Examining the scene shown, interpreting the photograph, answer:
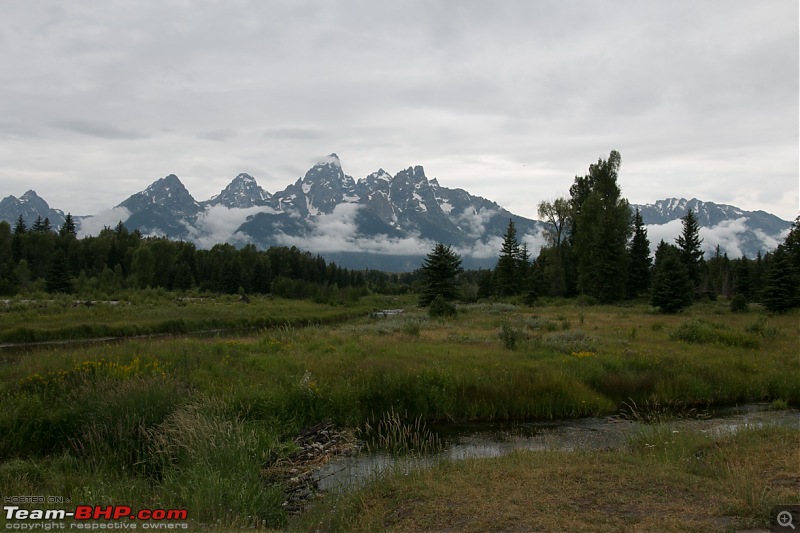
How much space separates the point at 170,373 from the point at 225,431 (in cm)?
621

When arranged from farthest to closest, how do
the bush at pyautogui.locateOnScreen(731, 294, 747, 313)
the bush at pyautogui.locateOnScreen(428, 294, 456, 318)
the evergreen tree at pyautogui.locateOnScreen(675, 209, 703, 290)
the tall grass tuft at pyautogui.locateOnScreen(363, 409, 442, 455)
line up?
the evergreen tree at pyautogui.locateOnScreen(675, 209, 703, 290)
the bush at pyautogui.locateOnScreen(428, 294, 456, 318)
the bush at pyautogui.locateOnScreen(731, 294, 747, 313)
the tall grass tuft at pyautogui.locateOnScreen(363, 409, 442, 455)

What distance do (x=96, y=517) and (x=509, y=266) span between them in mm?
67709

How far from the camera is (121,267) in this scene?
95625 millimetres

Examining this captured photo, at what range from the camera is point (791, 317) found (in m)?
35.7

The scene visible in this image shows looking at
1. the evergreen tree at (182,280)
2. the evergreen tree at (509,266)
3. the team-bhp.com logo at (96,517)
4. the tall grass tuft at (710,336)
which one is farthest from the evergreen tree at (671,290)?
the evergreen tree at (182,280)

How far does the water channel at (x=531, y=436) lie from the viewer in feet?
Answer: 35.3

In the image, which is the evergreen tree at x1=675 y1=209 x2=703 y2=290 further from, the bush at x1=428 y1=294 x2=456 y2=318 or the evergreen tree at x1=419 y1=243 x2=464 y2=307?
the bush at x1=428 y1=294 x2=456 y2=318

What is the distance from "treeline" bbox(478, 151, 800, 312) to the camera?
197ft

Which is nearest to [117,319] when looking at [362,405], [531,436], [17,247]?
[362,405]

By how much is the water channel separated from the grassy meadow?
868mm

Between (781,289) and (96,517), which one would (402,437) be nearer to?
(96,517)

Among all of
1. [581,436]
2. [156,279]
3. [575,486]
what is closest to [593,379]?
[581,436]

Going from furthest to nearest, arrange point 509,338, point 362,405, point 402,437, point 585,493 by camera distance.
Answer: point 509,338, point 362,405, point 402,437, point 585,493

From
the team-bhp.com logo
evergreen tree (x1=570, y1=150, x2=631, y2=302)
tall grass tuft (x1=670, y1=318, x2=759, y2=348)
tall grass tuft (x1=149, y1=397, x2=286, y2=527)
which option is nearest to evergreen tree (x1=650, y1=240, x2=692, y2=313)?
evergreen tree (x1=570, y1=150, x2=631, y2=302)
